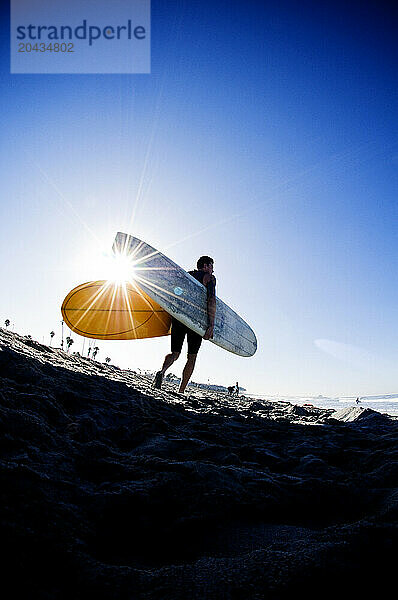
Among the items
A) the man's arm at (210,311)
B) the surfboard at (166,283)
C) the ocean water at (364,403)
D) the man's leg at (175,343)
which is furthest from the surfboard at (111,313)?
the ocean water at (364,403)

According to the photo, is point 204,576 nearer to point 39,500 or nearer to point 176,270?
point 39,500

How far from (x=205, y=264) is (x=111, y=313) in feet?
11.7

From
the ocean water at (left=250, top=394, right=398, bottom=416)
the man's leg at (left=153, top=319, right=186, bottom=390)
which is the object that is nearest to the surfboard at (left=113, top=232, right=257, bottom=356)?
the man's leg at (left=153, top=319, right=186, bottom=390)

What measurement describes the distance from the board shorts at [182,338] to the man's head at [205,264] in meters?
1.12

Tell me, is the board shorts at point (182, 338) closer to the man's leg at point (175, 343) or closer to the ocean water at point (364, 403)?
the man's leg at point (175, 343)

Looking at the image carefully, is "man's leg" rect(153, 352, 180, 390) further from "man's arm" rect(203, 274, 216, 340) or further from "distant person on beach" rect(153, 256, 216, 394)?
"man's arm" rect(203, 274, 216, 340)

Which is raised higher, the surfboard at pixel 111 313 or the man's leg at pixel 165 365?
the surfboard at pixel 111 313

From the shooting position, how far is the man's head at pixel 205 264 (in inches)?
229

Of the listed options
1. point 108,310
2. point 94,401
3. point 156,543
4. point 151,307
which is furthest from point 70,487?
point 108,310

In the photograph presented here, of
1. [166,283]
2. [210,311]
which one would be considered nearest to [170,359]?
[210,311]

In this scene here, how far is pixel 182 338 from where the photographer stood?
5.62 m

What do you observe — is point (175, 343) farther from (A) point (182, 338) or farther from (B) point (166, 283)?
(B) point (166, 283)

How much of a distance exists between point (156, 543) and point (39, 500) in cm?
40

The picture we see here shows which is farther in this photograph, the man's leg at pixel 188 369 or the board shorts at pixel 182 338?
the board shorts at pixel 182 338
